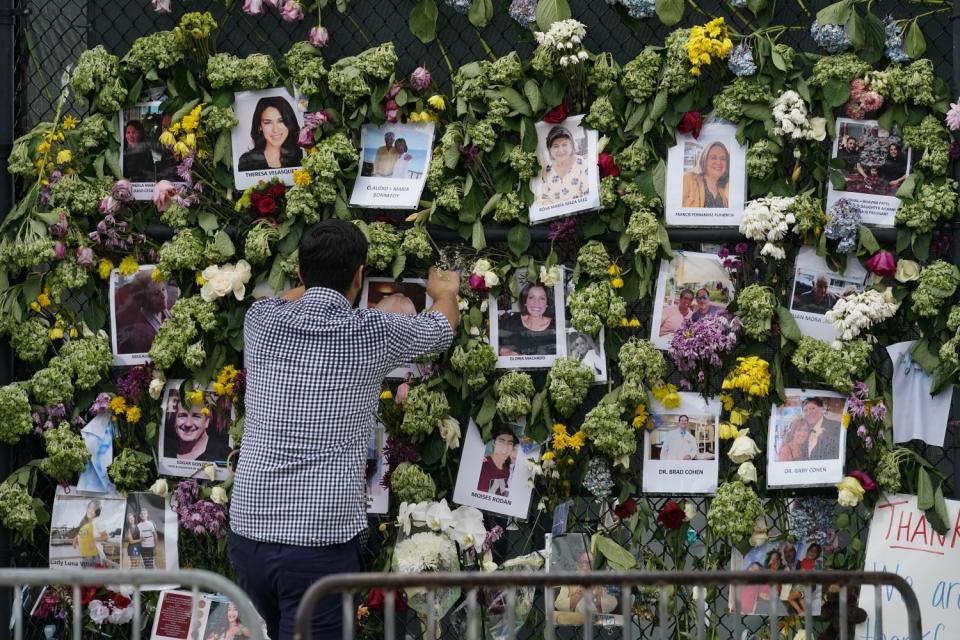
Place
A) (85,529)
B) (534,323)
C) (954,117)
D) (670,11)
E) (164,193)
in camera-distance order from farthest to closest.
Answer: (85,529)
(164,193)
(534,323)
(670,11)
(954,117)

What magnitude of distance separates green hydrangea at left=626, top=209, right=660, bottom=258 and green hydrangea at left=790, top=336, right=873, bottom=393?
23.0 inches

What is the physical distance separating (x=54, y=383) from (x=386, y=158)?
1.45 m

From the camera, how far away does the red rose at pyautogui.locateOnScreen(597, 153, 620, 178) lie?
4031 mm

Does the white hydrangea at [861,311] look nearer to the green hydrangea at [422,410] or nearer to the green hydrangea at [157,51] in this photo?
the green hydrangea at [422,410]

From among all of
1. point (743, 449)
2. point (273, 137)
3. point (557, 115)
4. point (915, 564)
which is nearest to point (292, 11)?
point (273, 137)

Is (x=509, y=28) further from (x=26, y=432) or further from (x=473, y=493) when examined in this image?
(x=26, y=432)

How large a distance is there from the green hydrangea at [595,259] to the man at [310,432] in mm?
738

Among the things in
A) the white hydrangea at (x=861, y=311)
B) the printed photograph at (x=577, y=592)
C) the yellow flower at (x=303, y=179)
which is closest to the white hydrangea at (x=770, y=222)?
the white hydrangea at (x=861, y=311)

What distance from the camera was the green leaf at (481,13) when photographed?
413cm

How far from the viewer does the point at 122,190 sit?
4281mm

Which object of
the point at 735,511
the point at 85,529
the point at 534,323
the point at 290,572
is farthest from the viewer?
the point at 85,529

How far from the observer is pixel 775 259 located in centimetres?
399

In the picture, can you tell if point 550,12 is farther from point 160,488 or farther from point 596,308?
A: point 160,488

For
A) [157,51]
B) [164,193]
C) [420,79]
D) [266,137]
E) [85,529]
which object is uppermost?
[157,51]
